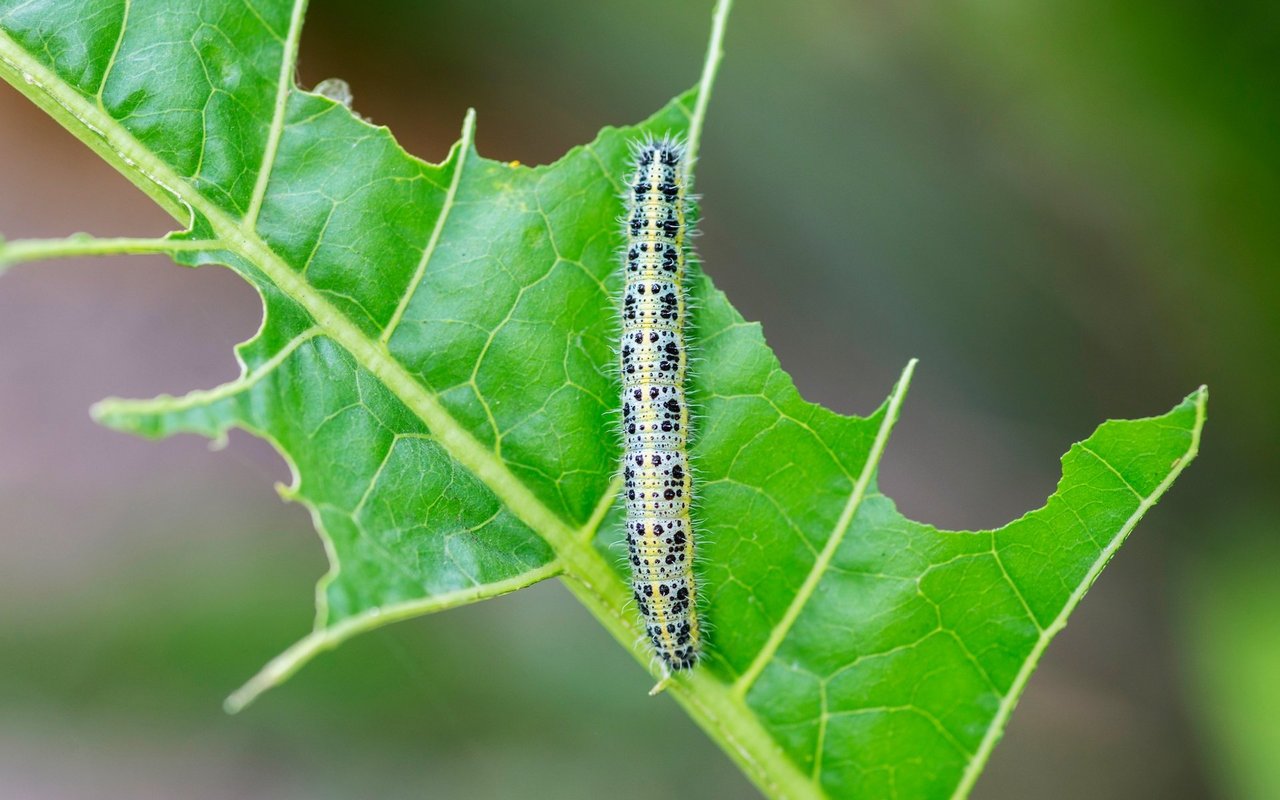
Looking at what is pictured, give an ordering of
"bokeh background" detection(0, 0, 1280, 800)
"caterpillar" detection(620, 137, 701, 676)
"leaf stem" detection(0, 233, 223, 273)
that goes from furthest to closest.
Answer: "bokeh background" detection(0, 0, 1280, 800)
"caterpillar" detection(620, 137, 701, 676)
"leaf stem" detection(0, 233, 223, 273)

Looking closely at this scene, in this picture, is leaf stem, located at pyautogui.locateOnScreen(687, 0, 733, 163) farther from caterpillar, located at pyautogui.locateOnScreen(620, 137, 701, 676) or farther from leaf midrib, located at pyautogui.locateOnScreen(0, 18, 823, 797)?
caterpillar, located at pyautogui.locateOnScreen(620, 137, 701, 676)

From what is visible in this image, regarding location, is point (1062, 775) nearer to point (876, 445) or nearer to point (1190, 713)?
point (1190, 713)

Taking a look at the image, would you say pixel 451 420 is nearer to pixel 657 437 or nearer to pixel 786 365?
pixel 657 437

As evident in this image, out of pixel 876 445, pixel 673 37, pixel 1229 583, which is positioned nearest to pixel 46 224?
pixel 673 37

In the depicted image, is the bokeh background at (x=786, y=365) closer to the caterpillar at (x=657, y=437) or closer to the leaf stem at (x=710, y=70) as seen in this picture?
the caterpillar at (x=657, y=437)

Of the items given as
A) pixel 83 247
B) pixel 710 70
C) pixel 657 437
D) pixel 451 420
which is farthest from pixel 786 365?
pixel 83 247

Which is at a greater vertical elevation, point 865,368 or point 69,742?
point 69,742

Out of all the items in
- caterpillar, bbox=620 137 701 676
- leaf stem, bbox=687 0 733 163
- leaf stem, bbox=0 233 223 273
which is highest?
leaf stem, bbox=0 233 223 273

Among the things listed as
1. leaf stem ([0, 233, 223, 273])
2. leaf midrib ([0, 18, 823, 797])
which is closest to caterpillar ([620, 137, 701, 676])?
leaf midrib ([0, 18, 823, 797])
